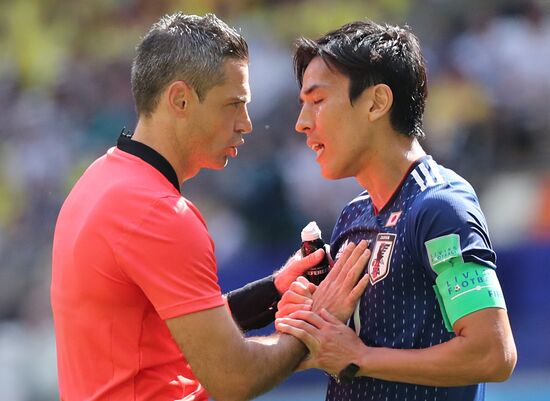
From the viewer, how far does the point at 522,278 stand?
7688 mm

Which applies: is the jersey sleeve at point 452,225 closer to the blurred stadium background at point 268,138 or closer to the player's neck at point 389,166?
the player's neck at point 389,166

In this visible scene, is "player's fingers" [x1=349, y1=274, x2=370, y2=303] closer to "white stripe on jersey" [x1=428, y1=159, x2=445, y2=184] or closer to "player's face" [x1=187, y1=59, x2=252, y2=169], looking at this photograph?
"white stripe on jersey" [x1=428, y1=159, x2=445, y2=184]

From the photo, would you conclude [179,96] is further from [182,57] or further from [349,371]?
[349,371]

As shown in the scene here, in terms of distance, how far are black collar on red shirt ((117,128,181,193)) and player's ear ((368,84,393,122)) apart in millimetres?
689

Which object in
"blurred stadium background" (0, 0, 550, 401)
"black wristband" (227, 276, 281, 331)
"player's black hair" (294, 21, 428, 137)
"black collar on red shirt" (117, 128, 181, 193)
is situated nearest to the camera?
"black collar on red shirt" (117, 128, 181, 193)

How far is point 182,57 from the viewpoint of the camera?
3111 millimetres

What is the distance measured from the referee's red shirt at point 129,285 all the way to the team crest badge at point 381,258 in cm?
51

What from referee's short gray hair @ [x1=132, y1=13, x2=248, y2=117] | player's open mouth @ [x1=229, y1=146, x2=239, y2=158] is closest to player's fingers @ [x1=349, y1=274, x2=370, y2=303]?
player's open mouth @ [x1=229, y1=146, x2=239, y2=158]

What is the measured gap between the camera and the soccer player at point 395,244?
9.13ft

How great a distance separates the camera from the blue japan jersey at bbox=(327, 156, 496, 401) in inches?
112

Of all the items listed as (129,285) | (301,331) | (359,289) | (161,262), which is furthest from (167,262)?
(359,289)

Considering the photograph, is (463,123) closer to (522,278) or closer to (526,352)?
(522,278)

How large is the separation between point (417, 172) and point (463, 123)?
220 inches

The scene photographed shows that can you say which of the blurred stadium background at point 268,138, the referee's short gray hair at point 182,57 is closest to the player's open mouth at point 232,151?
the referee's short gray hair at point 182,57
